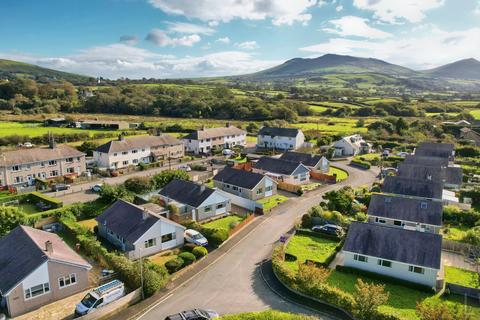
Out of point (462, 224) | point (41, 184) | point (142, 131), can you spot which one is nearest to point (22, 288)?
point (41, 184)

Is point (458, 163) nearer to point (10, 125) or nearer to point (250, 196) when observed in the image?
point (250, 196)

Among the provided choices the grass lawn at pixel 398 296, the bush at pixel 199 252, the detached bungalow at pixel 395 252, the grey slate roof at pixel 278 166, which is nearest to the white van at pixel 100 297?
the bush at pixel 199 252

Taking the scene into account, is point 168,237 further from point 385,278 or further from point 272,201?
point 385,278

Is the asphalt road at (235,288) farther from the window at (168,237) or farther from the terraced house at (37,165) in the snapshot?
the terraced house at (37,165)

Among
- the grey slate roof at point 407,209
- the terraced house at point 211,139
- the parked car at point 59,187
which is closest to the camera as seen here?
the grey slate roof at point 407,209

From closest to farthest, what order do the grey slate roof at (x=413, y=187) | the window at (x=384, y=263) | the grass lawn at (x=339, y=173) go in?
the window at (x=384, y=263) → the grey slate roof at (x=413, y=187) → the grass lawn at (x=339, y=173)

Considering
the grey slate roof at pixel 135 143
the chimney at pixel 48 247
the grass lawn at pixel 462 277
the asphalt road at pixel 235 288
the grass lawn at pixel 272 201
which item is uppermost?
the grey slate roof at pixel 135 143

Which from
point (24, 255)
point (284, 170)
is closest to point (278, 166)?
point (284, 170)
